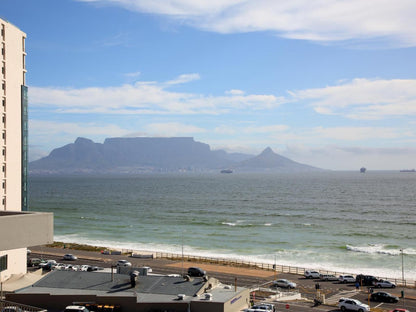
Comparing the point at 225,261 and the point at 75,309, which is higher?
the point at 75,309

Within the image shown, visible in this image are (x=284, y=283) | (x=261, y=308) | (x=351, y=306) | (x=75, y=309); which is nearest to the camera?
(x=75, y=309)

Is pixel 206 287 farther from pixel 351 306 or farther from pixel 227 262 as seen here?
pixel 227 262

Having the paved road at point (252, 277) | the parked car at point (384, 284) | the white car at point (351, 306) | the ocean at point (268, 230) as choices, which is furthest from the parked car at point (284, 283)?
the ocean at point (268, 230)

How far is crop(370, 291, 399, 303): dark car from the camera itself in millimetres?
50125

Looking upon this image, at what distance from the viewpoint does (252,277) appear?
205 feet

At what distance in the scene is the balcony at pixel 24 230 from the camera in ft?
107

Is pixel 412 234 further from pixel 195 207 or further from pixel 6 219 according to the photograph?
A: pixel 6 219

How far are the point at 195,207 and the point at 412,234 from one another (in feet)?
271

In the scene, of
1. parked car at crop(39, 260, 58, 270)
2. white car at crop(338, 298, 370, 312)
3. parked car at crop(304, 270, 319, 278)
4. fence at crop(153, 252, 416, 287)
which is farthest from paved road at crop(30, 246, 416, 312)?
parked car at crop(39, 260, 58, 270)

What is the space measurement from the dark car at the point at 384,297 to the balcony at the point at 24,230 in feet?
111

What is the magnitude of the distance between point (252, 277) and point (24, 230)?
117 ft

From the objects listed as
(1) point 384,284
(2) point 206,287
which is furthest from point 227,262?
(2) point 206,287

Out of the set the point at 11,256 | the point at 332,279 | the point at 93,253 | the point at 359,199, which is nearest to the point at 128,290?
the point at 11,256

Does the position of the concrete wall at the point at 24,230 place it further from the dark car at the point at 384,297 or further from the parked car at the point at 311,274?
the parked car at the point at 311,274
